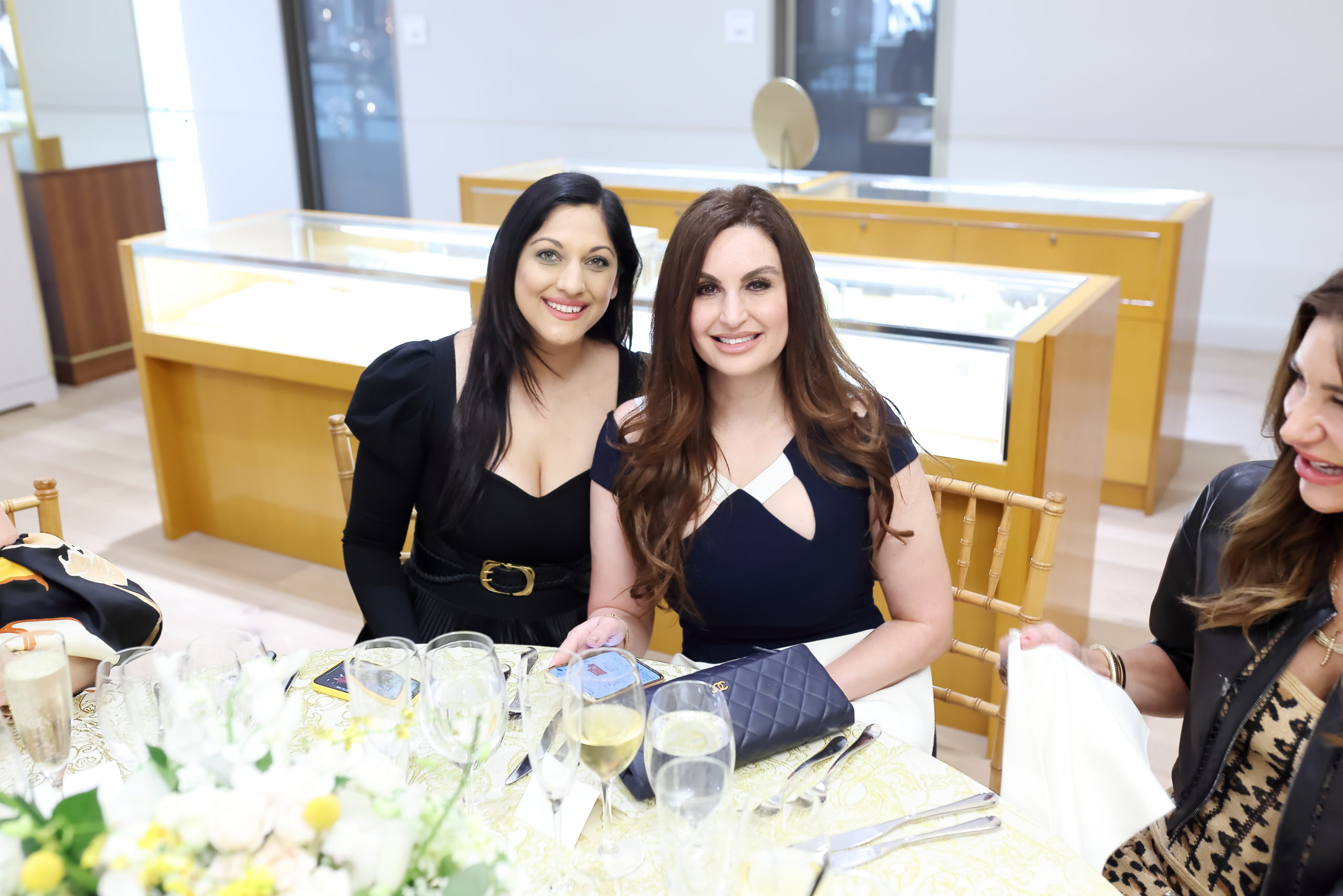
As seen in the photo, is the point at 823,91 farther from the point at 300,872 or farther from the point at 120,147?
the point at 300,872

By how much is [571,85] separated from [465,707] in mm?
6717

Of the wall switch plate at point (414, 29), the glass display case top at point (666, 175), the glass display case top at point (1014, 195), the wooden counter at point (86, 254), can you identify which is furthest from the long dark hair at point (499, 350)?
the wall switch plate at point (414, 29)

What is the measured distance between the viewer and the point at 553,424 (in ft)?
6.97

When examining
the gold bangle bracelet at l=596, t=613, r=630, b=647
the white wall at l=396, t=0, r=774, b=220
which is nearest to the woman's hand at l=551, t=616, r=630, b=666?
the gold bangle bracelet at l=596, t=613, r=630, b=647

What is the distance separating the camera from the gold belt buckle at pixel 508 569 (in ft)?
7.05

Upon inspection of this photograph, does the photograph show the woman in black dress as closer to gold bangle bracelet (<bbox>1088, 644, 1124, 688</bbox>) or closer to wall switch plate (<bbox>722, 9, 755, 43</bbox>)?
gold bangle bracelet (<bbox>1088, 644, 1124, 688</bbox>)

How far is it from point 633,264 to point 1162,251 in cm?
249

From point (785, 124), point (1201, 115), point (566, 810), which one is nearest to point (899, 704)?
point (566, 810)

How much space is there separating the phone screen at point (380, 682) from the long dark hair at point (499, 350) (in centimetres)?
53

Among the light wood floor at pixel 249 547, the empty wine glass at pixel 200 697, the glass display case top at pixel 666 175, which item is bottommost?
the light wood floor at pixel 249 547

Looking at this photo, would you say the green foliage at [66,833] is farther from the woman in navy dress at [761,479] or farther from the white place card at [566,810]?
the woman in navy dress at [761,479]

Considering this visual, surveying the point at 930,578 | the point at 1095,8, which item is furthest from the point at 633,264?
the point at 1095,8

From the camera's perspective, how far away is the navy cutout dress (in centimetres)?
186

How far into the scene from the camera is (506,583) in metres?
2.15
